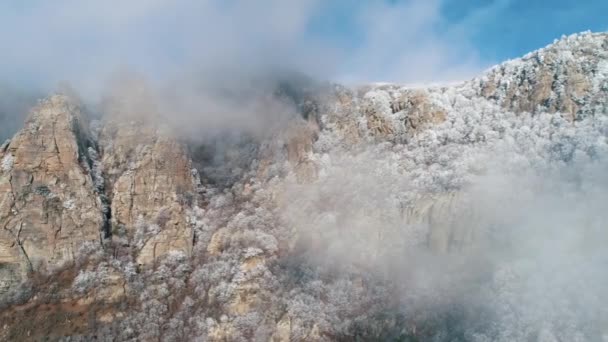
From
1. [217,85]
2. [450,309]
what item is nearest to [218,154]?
[217,85]

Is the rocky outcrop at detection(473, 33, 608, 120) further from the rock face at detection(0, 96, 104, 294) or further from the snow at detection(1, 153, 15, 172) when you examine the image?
the snow at detection(1, 153, 15, 172)

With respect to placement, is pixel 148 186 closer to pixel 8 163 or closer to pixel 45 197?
pixel 45 197

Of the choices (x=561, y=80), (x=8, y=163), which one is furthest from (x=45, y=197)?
(x=561, y=80)

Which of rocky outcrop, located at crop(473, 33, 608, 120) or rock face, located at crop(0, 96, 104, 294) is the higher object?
rocky outcrop, located at crop(473, 33, 608, 120)

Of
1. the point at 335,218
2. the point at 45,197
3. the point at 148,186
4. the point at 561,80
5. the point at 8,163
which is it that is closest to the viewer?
the point at 335,218

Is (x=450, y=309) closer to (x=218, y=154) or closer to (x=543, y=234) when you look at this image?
(x=543, y=234)

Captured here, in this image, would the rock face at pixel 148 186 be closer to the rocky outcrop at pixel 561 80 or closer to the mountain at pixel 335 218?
the mountain at pixel 335 218

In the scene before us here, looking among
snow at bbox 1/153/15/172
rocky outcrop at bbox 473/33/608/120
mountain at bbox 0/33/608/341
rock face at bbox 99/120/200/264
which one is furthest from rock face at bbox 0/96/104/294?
rocky outcrop at bbox 473/33/608/120
